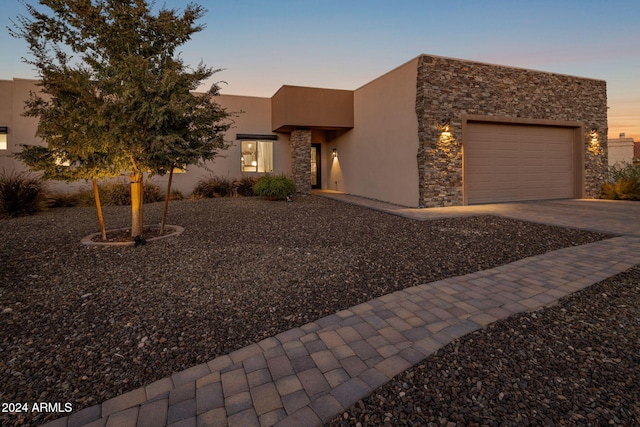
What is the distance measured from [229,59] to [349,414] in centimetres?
1325

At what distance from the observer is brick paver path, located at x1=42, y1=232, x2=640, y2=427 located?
1600mm

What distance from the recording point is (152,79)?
451 centimetres

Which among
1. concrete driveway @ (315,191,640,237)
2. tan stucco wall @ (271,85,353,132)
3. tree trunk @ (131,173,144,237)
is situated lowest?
concrete driveway @ (315,191,640,237)

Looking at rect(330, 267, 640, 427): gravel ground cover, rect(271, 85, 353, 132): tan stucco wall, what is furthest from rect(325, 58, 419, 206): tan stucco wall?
rect(330, 267, 640, 427): gravel ground cover

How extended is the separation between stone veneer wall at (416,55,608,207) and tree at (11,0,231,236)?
5.78 metres

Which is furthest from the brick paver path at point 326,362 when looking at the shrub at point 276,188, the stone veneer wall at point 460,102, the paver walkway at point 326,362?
the shrub at point 276,188

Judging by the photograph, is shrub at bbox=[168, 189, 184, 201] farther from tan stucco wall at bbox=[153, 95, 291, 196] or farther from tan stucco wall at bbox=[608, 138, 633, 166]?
tan stucco wall at bbox=[608, 138, 633, 166]

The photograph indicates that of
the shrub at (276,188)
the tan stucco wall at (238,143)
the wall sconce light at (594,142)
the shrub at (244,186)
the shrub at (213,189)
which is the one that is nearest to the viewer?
the shrub at (276,188)

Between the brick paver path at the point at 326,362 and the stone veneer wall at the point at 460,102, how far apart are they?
571cm

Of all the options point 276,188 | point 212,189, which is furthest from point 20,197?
point 276,188

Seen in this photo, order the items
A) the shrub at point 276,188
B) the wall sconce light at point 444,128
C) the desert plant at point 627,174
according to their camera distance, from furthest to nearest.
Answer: the desert plant at point 627,174, the shrub at point 276,188, the wall sconce light at point 444,128

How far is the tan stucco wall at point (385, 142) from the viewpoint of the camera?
896cm

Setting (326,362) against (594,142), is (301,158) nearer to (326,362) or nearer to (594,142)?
(594,142)

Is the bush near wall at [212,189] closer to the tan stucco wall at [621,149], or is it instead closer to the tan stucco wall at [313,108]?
the tan stucco wall at [313,108]
